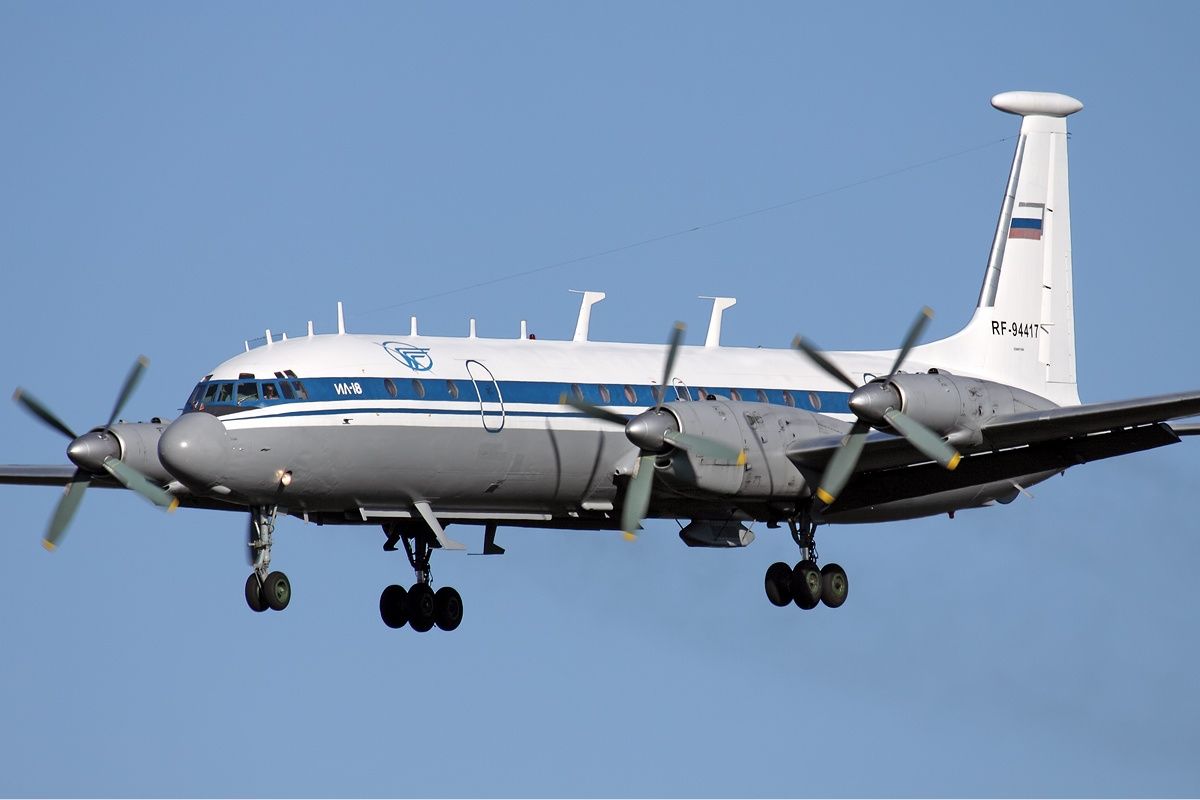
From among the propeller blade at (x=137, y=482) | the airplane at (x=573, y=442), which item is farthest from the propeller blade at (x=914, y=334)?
the propeller blade at (x=137, y=482)

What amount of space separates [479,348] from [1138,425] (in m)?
9.02

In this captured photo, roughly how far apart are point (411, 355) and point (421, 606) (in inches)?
178

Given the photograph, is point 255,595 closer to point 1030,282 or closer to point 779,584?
point 779,584

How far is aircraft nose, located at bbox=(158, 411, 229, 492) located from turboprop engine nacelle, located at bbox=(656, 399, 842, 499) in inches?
233

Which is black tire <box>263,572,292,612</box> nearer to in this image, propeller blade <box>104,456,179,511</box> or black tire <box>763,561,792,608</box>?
propeller blade <box>104,456,179,511</box>

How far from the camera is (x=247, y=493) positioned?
2719cm

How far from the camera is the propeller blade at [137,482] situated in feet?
93.6

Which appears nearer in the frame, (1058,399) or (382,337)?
(382,337)

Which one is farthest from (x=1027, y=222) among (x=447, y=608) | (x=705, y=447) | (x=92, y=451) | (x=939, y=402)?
(x=92, y=451)

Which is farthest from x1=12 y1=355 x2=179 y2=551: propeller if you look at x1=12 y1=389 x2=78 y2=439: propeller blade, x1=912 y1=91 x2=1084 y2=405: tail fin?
x1=912 y1=91 x2=1084 y2=405: tail fin

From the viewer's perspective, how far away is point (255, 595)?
1089 inches

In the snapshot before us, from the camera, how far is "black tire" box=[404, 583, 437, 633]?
31328mm

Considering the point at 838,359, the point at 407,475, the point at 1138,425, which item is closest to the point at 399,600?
the point at 407,475

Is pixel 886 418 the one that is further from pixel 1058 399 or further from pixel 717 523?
pixel 1058 399
